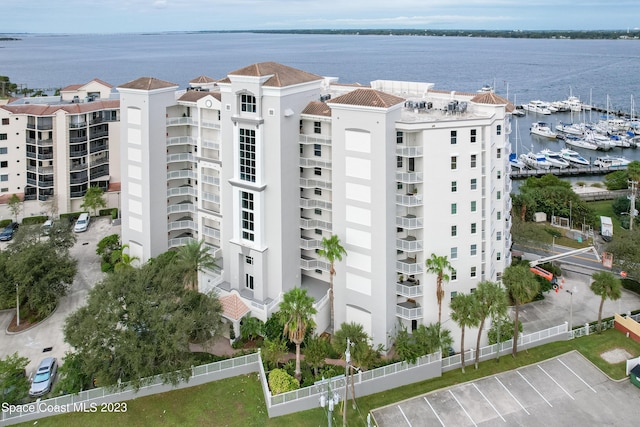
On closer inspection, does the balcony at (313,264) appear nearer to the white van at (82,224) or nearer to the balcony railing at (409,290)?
the balcony railing at (409,290)

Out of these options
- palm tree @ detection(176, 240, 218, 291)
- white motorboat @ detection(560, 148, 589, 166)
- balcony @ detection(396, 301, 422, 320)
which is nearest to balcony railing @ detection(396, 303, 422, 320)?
balcony @ detection(396, 301, 422, 320)

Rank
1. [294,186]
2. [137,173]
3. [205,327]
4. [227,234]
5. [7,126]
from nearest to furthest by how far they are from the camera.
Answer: [205,327] → [294,186] → [227,234] → [137,173] → [7,126]

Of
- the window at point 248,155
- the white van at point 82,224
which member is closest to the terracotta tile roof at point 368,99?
the window at point 248,155

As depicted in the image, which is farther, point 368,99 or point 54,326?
point 54,326

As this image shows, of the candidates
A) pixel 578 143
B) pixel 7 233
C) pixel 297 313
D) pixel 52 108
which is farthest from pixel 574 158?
pixel 7 233

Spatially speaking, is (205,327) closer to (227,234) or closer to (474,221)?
(227,234)

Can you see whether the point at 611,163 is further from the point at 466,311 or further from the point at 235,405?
the point at 235,405

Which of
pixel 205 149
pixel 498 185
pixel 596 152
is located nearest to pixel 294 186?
pixel 205 149
